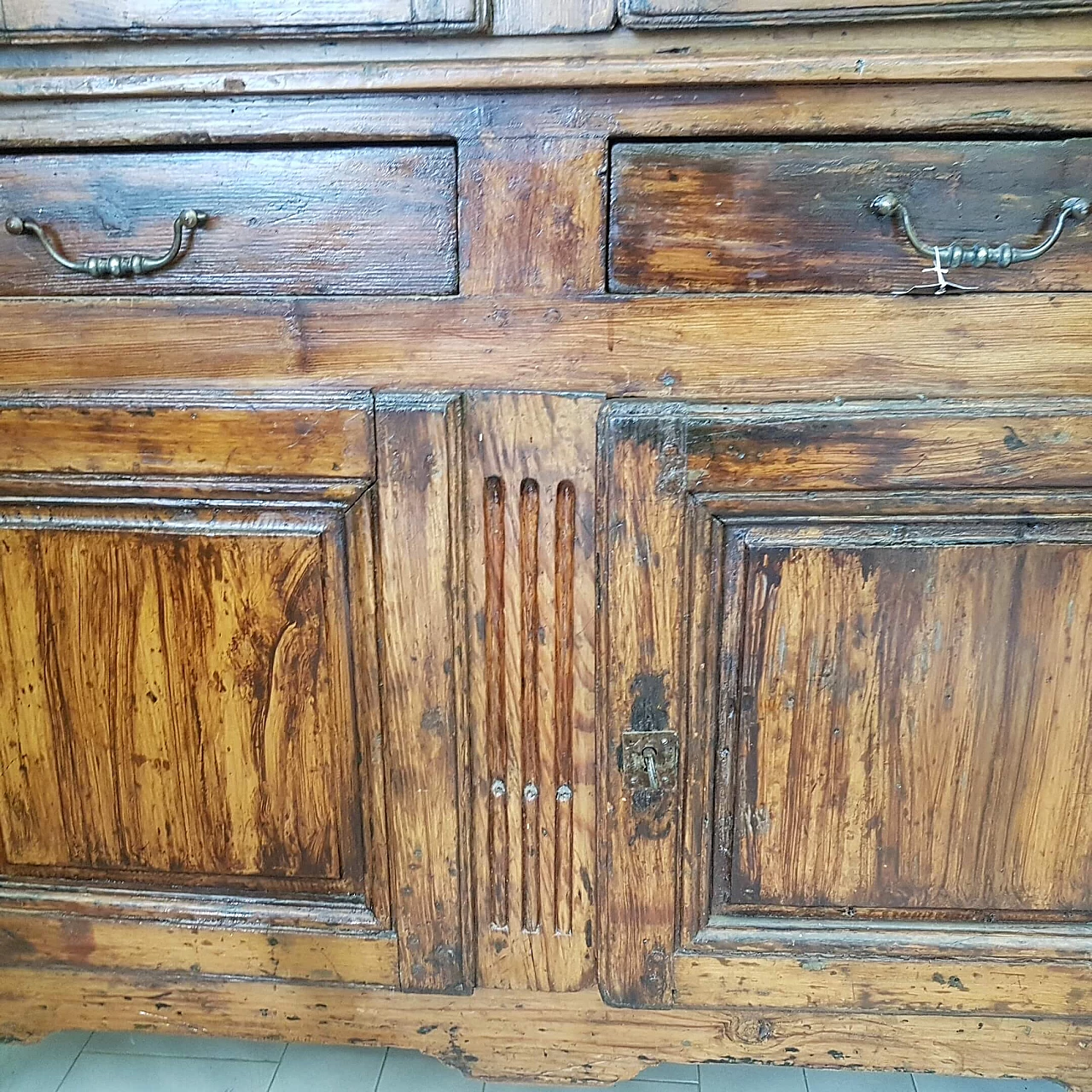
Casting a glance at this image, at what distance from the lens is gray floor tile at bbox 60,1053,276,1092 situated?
97 centimetres

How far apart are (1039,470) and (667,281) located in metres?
0.33

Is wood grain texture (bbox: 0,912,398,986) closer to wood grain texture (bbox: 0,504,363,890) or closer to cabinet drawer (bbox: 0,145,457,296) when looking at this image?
wood grain texture (bbox: 0,504,363,890)

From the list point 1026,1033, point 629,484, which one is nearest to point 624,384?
point 629,484

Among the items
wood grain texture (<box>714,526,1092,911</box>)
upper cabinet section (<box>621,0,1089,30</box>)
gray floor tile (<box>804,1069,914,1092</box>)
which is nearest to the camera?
upper cabinet section (<box>621,0,1089,30</box>)

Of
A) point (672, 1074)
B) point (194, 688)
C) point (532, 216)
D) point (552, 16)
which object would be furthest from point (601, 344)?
point (672, 1074)

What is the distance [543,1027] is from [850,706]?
42cm

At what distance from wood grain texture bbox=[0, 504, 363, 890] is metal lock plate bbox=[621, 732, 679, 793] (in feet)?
0.80

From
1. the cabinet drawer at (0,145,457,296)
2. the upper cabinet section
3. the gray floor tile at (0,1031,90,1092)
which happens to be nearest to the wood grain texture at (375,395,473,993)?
the cabinet drawer at (0,145,457,296)

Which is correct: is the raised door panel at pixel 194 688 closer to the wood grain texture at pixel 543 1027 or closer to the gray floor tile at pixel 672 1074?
the wood grain texture at pixel 543 1027

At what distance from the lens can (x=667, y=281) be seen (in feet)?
2.39

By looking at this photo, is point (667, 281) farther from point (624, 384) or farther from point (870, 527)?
point (870, 527)

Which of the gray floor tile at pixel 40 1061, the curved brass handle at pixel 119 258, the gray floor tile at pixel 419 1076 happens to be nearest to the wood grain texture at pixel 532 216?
the curved brass handle at pixel 119 258

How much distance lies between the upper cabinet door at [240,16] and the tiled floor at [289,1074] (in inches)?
38.3

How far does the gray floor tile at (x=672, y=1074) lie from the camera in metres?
0.97
